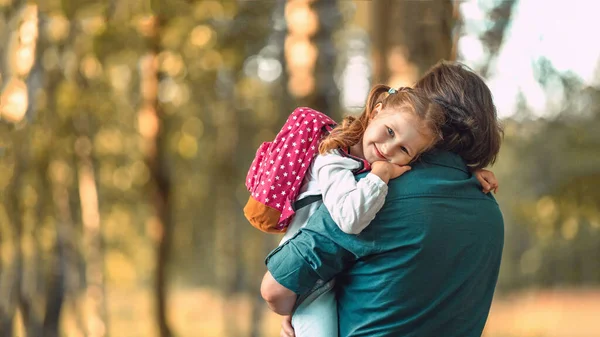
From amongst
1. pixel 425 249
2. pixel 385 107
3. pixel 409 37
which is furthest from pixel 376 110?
pixel 409 37

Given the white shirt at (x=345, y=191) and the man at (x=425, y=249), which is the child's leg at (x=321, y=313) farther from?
the white shirt at (x=345, y=191)

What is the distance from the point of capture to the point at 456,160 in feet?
6.96

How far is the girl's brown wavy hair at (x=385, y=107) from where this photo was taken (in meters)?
2.03

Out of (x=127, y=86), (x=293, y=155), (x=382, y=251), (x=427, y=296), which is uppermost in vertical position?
(x=293, y=155)

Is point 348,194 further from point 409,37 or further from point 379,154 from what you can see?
point 409,37

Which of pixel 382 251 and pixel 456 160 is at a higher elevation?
pixel 456 160

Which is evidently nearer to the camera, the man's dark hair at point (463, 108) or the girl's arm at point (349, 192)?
the girl's arm at point (349, 192)

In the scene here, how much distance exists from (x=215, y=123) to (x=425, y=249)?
41.5 ft

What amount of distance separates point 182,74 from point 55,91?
2.13 metres

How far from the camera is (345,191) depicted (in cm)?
197

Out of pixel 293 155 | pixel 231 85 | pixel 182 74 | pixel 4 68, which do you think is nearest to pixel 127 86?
pixel 231 85

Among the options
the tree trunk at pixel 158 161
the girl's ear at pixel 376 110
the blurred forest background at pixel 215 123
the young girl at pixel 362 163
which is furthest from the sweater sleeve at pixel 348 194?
the tree trunk at pixel 158 161

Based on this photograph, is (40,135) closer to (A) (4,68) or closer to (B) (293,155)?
(A) (4,68)

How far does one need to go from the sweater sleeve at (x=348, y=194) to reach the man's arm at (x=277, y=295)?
0.82ft
